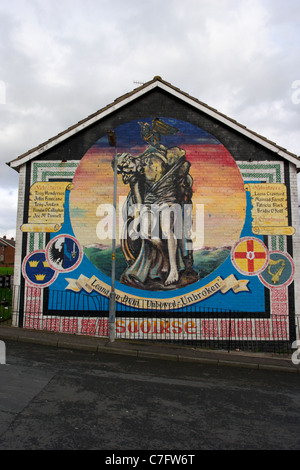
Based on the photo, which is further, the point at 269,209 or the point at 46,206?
the point at 46,206

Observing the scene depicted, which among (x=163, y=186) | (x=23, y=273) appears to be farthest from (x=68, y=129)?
(x=23, y=273)

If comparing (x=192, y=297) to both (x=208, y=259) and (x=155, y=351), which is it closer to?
(x=208, y=259)

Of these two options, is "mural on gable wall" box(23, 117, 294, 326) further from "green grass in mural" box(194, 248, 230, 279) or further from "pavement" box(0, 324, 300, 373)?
"pavement" box(0, 324, 300, 373)

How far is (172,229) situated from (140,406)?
22.0 feet

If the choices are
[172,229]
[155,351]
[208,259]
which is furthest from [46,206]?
[155,351]

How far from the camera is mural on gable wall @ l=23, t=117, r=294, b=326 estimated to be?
35.8 feet

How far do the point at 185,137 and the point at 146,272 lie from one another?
195 inches

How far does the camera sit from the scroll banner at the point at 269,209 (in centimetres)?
1102

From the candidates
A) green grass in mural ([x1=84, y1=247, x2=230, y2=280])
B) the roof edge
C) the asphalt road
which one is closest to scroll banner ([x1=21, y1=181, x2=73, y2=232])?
the roof edge

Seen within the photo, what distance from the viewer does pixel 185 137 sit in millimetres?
11633

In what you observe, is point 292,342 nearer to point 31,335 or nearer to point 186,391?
point 186,391

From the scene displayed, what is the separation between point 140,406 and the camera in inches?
201

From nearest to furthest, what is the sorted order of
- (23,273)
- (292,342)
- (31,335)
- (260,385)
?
(260,385)
(31,335)
(292,342)
(23,273)

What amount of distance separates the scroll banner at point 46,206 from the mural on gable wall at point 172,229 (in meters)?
0.20
